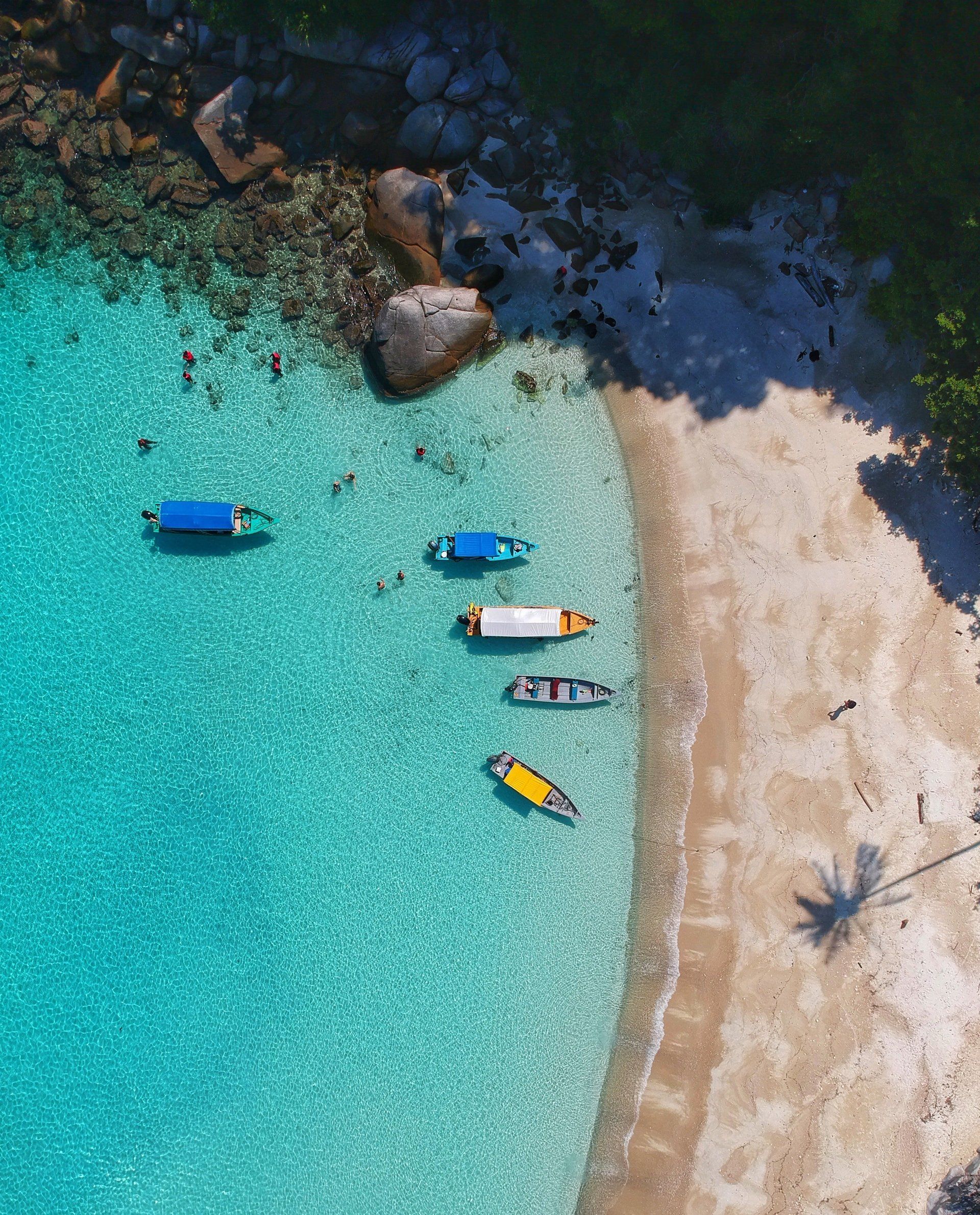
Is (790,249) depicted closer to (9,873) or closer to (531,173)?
(531,173)

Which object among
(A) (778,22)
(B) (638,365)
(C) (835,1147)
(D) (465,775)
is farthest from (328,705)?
(A) (778,22)

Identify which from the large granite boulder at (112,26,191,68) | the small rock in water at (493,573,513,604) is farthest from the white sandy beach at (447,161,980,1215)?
the large granite boulder at (112,26,191,68)

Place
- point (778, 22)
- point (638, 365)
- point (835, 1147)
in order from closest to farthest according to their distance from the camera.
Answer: point (778, 22)
point (835, 1147)
point (638, 365)

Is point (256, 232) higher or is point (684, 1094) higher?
point (256, 232)

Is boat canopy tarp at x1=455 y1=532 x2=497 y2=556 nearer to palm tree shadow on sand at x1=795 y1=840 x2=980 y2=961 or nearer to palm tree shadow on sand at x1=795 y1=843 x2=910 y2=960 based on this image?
palm tree shadow on sand at x1=795 y1=843 x2=910 y2=960

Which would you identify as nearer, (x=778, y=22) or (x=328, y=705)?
(x=778, y=22)

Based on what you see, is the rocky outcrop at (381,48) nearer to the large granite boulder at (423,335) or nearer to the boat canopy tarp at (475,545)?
the large granite boulder at (423,335)

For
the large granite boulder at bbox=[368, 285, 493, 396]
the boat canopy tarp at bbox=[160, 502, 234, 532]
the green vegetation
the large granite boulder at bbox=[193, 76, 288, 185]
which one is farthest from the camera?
the large granite boulder at bbox=[193, 76, 288, 185]
